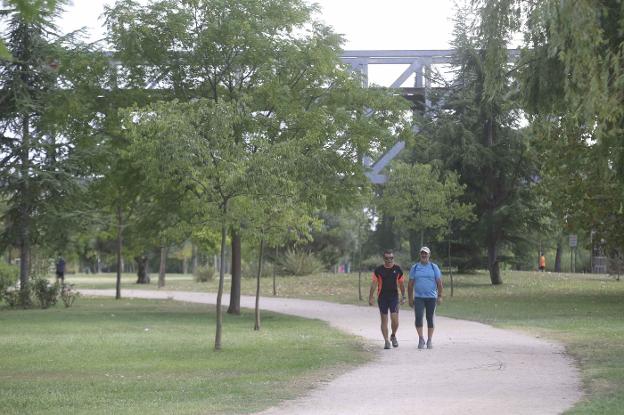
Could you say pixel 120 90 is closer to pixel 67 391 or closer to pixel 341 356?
pixel 341 356

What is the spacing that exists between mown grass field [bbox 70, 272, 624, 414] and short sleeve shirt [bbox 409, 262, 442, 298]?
2.63m

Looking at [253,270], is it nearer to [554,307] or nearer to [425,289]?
[554,307]

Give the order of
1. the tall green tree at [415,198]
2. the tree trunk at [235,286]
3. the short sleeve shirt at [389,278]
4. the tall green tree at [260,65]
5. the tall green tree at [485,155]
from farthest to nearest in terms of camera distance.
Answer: the tall green tree at [485,155]
the tall green tree at [415,198]
the tree trunk at [235,286]
the tall green tree at [260,65]
the short sleeve shirt at [389,278]

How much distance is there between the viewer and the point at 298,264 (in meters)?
50.7

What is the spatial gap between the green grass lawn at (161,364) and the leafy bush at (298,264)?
2489cm

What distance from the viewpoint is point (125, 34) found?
87.0 feet

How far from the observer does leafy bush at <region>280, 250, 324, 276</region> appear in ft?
167

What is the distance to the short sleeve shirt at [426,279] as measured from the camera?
651 inches

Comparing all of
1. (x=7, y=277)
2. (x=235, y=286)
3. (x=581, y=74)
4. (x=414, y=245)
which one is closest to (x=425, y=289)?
(x=581, y=74)

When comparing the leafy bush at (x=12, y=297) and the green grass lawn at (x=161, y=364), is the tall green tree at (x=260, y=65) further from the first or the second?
the leafy bush at (x=12, y=297)

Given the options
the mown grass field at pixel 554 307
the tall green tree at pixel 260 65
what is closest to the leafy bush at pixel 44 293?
the tall green tree at pixel 260 65

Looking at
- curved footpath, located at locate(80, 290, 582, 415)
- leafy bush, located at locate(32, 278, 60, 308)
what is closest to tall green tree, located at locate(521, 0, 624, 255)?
curved footpath, located at locate(80, 290, 582, 415)

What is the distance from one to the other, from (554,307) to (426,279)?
549 inches

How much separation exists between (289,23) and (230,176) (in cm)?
1234
